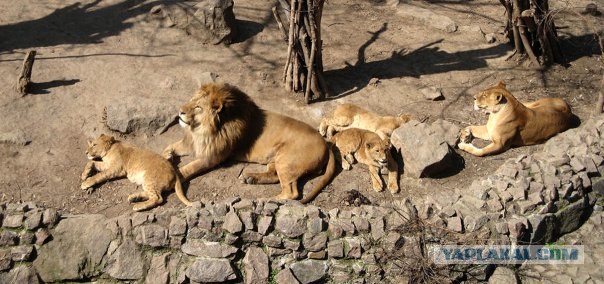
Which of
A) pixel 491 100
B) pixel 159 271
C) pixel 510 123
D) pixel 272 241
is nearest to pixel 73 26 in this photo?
pixel 159 271

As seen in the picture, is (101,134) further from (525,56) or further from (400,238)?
(525,56)

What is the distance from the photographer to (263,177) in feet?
22.5

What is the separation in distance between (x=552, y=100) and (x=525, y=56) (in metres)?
1.57

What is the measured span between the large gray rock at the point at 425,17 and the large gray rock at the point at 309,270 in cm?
520

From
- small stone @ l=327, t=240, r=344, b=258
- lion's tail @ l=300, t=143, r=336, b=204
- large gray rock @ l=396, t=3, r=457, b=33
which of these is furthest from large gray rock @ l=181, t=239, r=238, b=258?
large gray rock @ l=396, t=3, r=457, b=33

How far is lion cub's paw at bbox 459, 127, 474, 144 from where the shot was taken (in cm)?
751

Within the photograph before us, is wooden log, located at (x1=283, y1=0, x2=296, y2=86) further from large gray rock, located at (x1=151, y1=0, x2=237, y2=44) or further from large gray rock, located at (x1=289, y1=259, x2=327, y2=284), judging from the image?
large gray rock, located at (x1=289, y1=259, x2=327, y2=284)

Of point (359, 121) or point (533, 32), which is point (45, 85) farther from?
point (533, 32)

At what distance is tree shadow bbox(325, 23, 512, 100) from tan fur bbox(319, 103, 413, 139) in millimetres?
721

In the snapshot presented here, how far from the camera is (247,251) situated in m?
6.07

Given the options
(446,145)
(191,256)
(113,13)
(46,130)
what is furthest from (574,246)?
(113,13)

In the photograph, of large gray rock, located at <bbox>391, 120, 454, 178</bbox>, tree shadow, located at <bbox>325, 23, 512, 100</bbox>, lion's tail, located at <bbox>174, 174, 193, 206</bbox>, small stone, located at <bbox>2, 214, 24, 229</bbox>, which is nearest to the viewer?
small stone, located at <bbox>2, 214, 24, 229</bbox>

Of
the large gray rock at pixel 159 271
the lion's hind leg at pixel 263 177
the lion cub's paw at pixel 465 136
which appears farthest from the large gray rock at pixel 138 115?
the lion cub's paw at pixel 465 136

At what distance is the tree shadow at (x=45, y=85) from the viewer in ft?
25.6
